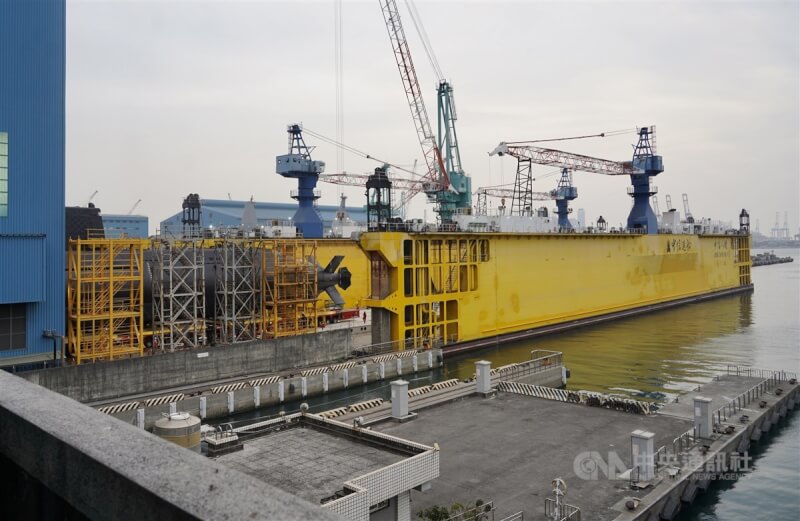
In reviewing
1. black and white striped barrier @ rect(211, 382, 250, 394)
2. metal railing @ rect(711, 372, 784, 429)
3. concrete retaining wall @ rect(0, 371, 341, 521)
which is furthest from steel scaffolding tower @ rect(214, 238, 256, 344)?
concrete retaining wall @ rect(0, 371, 341, 521)

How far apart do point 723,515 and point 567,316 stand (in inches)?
1521

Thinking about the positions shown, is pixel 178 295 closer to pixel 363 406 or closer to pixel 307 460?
pixel 363 406

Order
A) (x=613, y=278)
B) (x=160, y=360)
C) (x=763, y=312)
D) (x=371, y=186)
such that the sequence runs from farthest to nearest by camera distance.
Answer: (x=763, y=312), (x=613, y=278), (x=371, y=186), (x=160, y=360)

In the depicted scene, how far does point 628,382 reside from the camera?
37.5 m

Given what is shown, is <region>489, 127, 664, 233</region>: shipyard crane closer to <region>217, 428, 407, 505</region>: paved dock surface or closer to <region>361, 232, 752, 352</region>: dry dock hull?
<region>361, 232, 752, 352</region>: dry dock hull

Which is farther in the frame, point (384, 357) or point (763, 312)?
point (763, 312)

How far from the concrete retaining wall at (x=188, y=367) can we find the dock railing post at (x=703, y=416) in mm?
21905

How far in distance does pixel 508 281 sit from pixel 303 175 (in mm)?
25399

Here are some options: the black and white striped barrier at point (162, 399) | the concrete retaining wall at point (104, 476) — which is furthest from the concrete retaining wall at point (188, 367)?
the concrete retaining wall at point (104, 476)

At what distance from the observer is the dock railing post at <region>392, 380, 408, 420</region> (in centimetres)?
2450

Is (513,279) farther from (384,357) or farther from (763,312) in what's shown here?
(763,312)

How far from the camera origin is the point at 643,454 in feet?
60.7

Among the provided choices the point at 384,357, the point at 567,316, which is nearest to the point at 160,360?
the point at 384,357

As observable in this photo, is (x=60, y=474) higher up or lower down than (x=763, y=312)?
higher up
